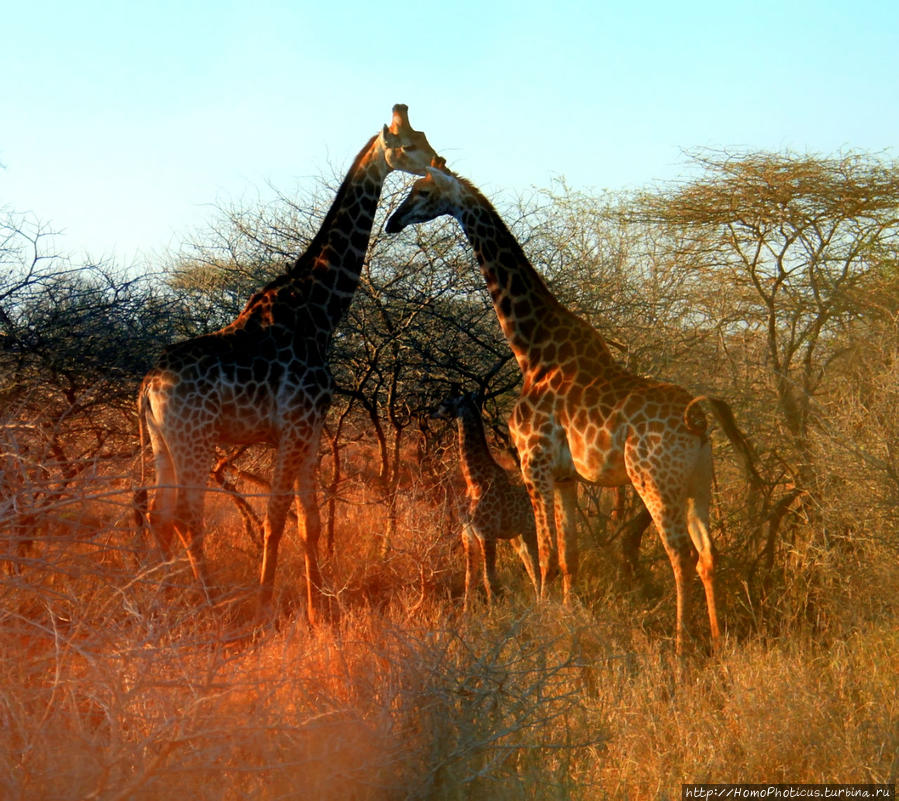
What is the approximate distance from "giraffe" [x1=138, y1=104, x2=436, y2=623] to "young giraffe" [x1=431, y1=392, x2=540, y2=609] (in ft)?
3.51

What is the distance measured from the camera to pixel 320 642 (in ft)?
17.2

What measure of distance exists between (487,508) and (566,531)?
85 centimetres

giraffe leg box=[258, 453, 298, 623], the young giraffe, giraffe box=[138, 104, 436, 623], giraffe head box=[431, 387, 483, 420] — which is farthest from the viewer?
giraffe head box=[431, 387, 483, 420]

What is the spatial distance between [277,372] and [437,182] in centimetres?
162

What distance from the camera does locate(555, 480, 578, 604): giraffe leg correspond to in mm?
6242

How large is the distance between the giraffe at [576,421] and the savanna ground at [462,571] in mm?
515

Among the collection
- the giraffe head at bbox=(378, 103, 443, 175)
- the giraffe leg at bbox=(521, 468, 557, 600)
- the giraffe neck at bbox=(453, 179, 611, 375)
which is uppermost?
the giraffe head at bbox=(378, 103, 443, 175)

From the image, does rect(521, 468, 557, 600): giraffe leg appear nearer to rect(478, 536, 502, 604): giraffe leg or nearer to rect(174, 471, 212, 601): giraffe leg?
rect(478, 536, 502, 604): giraffe leg

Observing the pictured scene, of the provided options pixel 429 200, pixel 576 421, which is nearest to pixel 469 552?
pixel 576 421

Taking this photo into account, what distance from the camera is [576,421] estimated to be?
6.14m

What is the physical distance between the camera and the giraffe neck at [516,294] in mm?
6613

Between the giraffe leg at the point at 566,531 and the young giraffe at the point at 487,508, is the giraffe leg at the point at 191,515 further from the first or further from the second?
the giraffe leg at the point at 566,531

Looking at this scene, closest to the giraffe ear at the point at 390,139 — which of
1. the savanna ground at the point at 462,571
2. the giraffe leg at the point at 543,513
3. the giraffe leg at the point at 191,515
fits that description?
the savanna ground at the point at 462,571

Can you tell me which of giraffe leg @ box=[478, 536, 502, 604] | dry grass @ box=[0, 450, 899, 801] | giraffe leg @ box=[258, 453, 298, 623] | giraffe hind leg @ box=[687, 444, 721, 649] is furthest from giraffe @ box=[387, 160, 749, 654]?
giraffe leg @ box=[258, 453, 298, 623]
